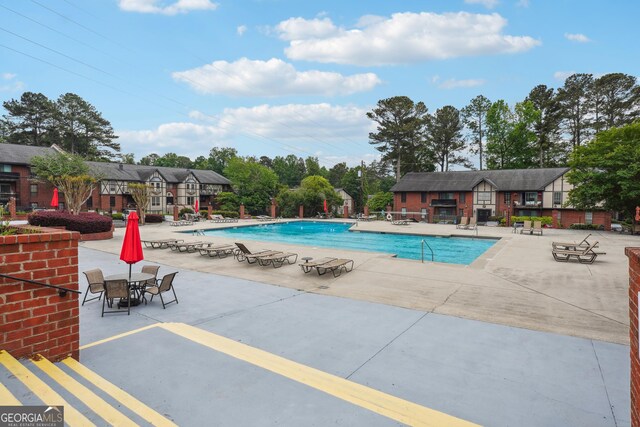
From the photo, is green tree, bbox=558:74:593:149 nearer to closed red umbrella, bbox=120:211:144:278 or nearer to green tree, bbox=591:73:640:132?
green tree, bbox=591:73:640:132

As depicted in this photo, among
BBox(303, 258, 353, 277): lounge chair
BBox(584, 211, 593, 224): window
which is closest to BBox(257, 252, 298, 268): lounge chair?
BBox(303, 258, 353, 277): lounge chair

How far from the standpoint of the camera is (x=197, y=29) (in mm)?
19234

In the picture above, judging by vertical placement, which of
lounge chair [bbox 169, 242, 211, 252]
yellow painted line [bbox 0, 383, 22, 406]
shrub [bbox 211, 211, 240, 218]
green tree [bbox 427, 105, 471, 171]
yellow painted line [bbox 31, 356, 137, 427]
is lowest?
lounge chair [bbox 169, 242, 211, 252]

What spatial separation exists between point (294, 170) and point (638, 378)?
8105cm

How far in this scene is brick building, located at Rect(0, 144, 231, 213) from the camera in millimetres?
39781

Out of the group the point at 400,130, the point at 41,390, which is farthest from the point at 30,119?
the point at 41,390

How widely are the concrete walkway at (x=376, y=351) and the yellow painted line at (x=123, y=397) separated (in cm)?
31

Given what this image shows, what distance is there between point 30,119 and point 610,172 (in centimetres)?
7965

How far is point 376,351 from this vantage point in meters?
5.13

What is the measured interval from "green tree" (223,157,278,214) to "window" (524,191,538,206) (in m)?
31.3

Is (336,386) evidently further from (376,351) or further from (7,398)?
(7,398)

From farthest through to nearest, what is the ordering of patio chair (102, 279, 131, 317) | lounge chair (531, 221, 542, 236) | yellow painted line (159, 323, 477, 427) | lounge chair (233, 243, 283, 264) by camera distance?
lounge chair (531, 221, 542, 236), lounge chair (233, 243, 283, 264), patio chair (102, 279, 131, 317), yellow painted line (159, 323, 477, 427)

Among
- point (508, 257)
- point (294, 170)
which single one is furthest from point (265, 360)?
point (294, 170)

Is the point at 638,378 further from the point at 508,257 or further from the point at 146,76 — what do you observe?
the point at 146,76
